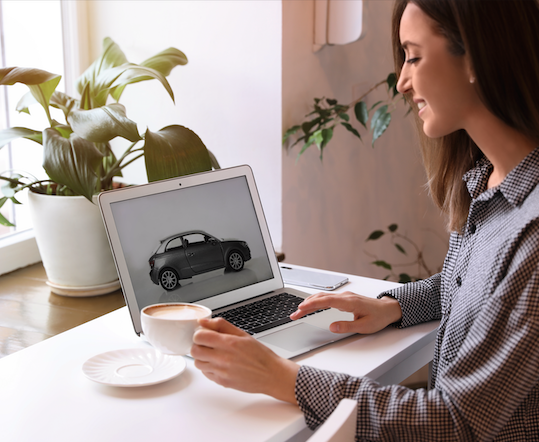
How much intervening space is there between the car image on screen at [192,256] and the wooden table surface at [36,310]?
0.85 ft

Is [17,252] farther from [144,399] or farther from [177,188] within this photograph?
[144,399]

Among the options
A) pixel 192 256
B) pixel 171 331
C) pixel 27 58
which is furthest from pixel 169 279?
pixel 27 58

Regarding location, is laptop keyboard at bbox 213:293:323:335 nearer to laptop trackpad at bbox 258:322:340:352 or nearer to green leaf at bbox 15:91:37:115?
laptop trackpad at bbox 258:322:340:352

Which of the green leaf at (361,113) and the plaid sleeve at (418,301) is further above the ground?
the green leaf at (361,113)

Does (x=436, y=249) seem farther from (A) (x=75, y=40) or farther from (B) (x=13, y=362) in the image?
(B) (x=13, y=362)

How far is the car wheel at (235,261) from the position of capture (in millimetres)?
1077

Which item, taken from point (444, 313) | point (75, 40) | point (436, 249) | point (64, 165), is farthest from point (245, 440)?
point (436, 249)

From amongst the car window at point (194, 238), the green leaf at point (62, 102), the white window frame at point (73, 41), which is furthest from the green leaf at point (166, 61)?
the car window at point (194, 238)

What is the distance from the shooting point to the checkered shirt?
0.64 meters

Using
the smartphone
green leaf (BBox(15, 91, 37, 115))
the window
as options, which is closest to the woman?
the smartphone

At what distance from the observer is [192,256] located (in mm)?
1034

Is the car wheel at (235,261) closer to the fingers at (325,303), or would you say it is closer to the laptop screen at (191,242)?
the laptop screen at (191,242)

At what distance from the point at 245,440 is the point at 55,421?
0.23 metres

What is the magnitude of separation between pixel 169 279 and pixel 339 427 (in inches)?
20.1
